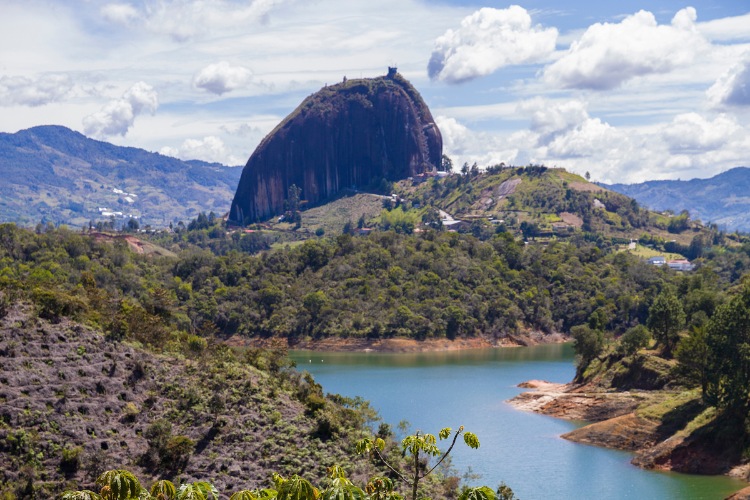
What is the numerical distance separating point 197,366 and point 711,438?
Answer: 36.4 meters

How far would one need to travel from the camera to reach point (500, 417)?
78.8m

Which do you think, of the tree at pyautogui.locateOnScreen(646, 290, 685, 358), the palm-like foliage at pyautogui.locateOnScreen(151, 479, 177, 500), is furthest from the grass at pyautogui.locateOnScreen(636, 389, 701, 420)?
the palm-like foliage at pyautogui.locateOnScreen(151, 479, 177, 500)

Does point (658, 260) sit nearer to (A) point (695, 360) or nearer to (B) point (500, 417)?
(B) point (500, 417)

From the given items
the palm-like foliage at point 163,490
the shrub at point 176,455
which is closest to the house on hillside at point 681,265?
the shrub at point 176,455

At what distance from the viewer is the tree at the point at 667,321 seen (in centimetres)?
8053

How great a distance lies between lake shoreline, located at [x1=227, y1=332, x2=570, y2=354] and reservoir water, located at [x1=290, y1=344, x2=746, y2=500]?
3208mm

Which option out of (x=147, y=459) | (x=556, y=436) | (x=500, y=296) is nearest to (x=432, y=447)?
(x=147, y=459)

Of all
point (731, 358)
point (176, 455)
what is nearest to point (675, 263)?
point (731, 358)

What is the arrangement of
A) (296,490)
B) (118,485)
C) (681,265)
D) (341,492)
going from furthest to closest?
1. (681,265)
2. (118,485)
3. (296,490)
4. (341,492)

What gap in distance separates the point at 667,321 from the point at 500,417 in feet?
60.9

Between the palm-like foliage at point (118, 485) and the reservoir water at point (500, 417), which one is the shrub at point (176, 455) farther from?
the palm-like foliage at point (118, 485)

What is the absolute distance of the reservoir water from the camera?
56531 millimetres

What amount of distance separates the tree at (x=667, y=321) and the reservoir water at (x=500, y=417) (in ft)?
44.9

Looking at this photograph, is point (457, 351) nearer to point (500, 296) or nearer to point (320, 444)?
point (500, 296)
